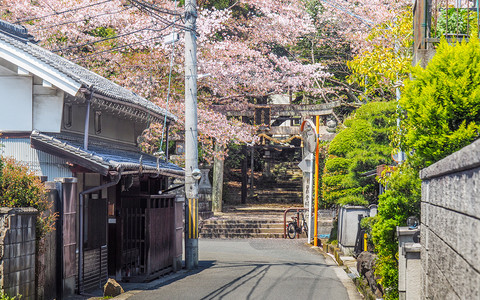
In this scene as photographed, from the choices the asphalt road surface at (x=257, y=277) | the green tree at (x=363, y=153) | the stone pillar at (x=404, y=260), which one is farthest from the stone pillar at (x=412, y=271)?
the green tree at (x=363, y=153)

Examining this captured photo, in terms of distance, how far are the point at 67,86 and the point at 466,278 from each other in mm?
9653

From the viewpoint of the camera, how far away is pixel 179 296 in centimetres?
1209

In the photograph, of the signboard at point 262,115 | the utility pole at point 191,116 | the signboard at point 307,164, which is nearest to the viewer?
the utility pole at point 191,116

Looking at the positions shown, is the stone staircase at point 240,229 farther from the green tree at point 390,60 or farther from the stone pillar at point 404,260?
the stone pillar at point 404,260

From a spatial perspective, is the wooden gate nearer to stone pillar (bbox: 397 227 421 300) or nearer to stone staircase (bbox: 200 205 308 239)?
stone pillar (bbox: 397 227 421 300)

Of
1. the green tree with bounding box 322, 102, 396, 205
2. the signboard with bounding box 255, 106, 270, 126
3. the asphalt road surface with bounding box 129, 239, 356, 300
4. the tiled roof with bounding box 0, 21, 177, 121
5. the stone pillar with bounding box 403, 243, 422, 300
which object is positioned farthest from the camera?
the signboard with bounding box 255, 106, 270, 126

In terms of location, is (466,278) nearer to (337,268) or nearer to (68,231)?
(68,231)

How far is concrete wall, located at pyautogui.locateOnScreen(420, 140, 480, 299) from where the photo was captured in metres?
3.67

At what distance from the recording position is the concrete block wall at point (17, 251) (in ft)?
28.5

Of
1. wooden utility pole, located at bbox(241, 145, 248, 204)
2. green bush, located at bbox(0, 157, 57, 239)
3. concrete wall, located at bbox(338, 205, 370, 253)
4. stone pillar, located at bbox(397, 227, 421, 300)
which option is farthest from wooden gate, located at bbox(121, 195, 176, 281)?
wooden utility pole, located at bbox(241, 145, 248, 204)

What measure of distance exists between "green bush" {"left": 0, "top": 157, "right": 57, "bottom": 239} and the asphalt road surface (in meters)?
2.96

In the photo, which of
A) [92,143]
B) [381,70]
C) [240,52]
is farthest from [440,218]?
[240,52]

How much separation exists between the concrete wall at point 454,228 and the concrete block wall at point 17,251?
5.75 m

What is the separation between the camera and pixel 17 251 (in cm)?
904
